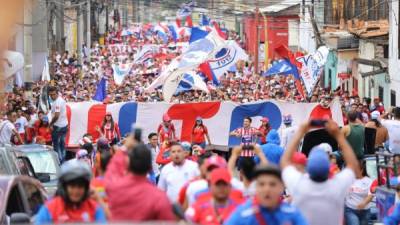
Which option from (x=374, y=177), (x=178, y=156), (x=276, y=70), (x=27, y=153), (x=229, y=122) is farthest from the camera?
(x=276, y=70)

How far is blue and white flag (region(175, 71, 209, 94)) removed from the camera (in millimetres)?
35500

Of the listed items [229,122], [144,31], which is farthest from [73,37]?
[229,122]

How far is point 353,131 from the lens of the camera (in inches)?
707

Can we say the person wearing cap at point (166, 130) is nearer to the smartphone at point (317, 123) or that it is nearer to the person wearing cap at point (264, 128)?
the person wearing cap at point (264, 128)

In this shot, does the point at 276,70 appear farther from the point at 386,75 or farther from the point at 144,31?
the point at 144,31

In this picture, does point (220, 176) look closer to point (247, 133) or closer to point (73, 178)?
point (73, 178)

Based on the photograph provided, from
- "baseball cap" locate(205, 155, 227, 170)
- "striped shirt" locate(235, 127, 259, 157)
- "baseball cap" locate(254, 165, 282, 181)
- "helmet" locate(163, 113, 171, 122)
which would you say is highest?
"baseball cap" locate(254, 165, 282, 181)

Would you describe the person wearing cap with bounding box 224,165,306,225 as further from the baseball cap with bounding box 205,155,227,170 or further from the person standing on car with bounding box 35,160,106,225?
the baseball cap with bounding box 205,155,227,170

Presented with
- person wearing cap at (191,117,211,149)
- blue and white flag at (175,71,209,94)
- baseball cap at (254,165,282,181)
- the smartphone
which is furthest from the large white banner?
baseball cap at (254,165,282,181)

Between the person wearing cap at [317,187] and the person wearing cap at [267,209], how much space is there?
123cm

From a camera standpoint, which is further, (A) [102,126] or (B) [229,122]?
(B) [229,122]

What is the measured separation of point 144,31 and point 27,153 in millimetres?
100110

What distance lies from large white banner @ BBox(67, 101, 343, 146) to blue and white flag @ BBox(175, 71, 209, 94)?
6895 mm

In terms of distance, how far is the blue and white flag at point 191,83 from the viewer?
116 ft
